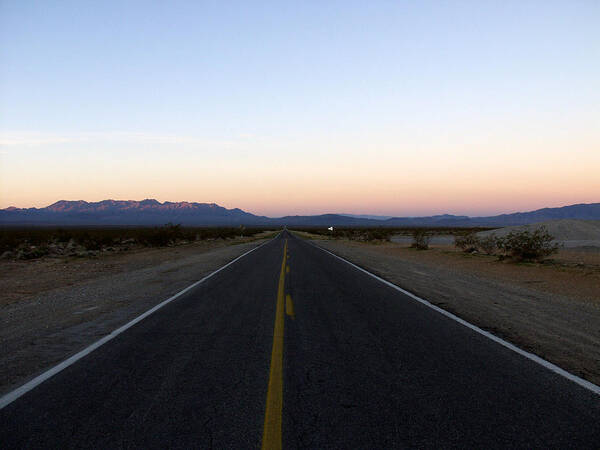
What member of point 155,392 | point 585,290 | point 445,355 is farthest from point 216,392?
point 585,290

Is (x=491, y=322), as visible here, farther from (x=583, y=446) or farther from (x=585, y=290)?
(x=585, y=290)

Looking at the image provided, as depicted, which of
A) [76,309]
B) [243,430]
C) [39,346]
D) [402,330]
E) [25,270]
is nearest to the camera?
[243,430]

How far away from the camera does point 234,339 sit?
20.5 feet

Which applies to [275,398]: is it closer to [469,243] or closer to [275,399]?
[275,399]

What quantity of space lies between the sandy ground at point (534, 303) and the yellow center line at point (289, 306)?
3.55m

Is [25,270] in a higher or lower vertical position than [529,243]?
lower

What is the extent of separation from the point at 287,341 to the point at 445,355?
2.39m

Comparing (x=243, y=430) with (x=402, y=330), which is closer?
(x=243, y=430)

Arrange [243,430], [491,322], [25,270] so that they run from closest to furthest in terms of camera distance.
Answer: [243,430], [491,322], [25,270]

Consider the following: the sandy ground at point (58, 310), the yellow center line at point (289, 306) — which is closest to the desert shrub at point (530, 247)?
the yellow center line at point (289, 306)

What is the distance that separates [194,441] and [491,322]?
20.5ft

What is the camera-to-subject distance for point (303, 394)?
4160mm

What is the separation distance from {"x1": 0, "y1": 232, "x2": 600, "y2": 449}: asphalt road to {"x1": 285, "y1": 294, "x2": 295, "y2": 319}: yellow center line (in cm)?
86

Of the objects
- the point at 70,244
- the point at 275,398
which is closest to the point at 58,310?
the point at 275,398
